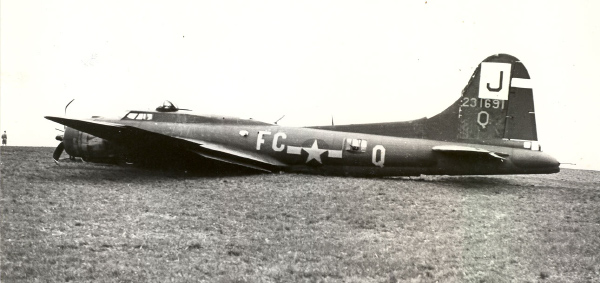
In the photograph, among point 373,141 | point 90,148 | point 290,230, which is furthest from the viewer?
point 90,148

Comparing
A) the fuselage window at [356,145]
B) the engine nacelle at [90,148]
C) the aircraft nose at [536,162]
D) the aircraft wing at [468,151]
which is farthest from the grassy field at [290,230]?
the engine nacelle at [90,148]

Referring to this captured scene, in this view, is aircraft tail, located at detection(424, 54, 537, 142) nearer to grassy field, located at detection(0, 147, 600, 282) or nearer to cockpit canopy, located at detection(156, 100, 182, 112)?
grassy field, located at detection(0, 147, 600, 282)

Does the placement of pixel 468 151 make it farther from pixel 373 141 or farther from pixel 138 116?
pixel 138 116

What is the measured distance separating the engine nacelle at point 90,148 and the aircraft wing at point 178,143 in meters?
1.07

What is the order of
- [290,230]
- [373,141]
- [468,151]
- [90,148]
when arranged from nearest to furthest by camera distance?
[290,230]
[468,151]
[373,141]
[90,148]

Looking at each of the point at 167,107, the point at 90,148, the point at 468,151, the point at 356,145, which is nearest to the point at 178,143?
the point at 167,107

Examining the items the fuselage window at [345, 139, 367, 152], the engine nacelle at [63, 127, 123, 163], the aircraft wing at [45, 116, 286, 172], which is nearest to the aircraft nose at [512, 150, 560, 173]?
the fuselage window at [345, 139, 367, 152]

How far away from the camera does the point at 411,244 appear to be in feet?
24.7

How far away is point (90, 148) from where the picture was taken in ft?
50.6

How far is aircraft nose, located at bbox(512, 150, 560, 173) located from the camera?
41.2 feet

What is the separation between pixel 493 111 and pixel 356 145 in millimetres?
3853

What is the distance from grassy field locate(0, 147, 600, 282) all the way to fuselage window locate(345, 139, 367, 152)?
126cm

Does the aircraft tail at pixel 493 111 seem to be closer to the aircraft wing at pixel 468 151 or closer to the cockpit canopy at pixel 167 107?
the aircraft wing at pixel 468 151

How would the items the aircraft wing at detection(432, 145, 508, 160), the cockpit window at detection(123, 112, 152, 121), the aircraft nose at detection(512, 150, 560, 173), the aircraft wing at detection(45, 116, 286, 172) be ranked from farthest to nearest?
the cockpit window at detection(123, 112, 152, 121)
the aircraft wing at detection(45, 116, 286, 172)
the aircraft nose at detection(512, 150, 560, 173)
the aircraft wing at detection(432, 145, 508, 160)
